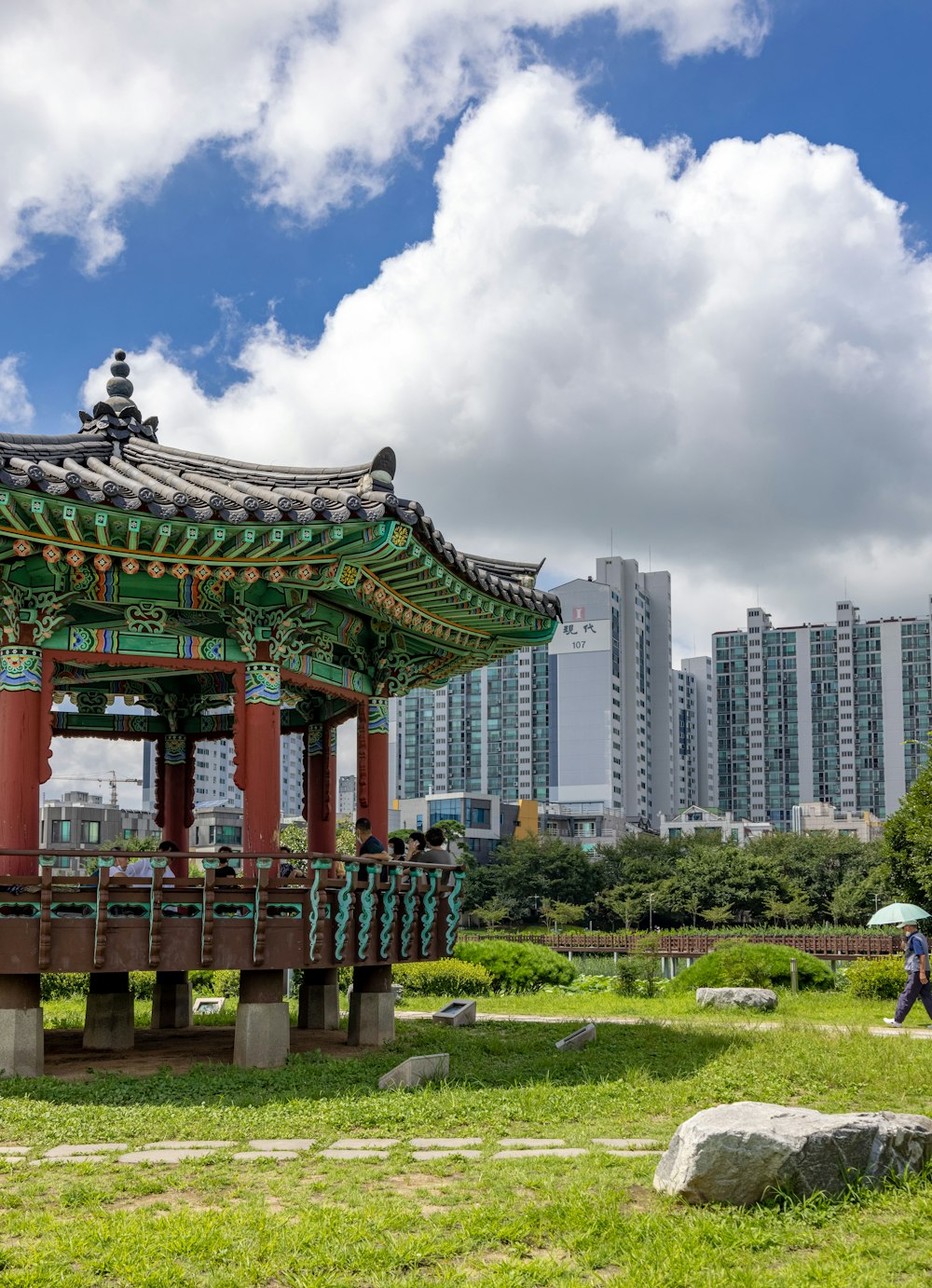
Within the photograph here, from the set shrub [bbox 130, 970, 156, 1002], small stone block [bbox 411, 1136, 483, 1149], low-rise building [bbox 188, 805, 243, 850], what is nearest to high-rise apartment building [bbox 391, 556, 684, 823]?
low-rise building [bbox 188, 805, 243, 850]

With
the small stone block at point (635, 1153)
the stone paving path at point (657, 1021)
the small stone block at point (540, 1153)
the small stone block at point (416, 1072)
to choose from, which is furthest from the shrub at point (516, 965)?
the small stone block at point (635, 1153)

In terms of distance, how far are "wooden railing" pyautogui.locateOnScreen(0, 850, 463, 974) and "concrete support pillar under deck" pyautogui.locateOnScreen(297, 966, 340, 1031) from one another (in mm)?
3354

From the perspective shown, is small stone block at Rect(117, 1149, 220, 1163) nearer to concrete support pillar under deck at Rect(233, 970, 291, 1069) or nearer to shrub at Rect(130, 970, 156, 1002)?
concrete support pillar under deck at Rect(233, 970, 291, 1069)

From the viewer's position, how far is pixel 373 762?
18188mm

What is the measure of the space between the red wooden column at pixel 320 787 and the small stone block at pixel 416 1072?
6.39 m

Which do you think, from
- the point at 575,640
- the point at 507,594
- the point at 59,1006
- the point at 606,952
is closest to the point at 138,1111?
the point at 507,594

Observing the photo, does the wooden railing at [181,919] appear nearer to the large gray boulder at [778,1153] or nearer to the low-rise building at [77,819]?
the large gray boulder at [778,1153]

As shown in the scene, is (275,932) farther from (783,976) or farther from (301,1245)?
(783,976)

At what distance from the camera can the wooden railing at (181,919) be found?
1320cm

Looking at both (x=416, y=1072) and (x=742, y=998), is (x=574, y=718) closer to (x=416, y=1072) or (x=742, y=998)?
(x=742, y=998)

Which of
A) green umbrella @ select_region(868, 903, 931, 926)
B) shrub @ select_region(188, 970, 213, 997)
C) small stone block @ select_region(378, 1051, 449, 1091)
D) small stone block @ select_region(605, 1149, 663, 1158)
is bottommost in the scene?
shrub @ select_region(188, 970, 213, 997)

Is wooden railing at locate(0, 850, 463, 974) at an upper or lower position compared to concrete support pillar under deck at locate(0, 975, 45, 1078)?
upper

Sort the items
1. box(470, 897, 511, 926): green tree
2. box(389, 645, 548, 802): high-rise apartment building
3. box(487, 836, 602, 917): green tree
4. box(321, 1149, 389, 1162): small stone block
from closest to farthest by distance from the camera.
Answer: box(321, 1149, 389, 1162): small stone block < box(470, 897, 511, 926): green tree < box(487, 836, 602, 917): green tree < box(389, 645, 548, 802): high-rise apartment building

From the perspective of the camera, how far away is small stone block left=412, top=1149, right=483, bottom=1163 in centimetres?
930
